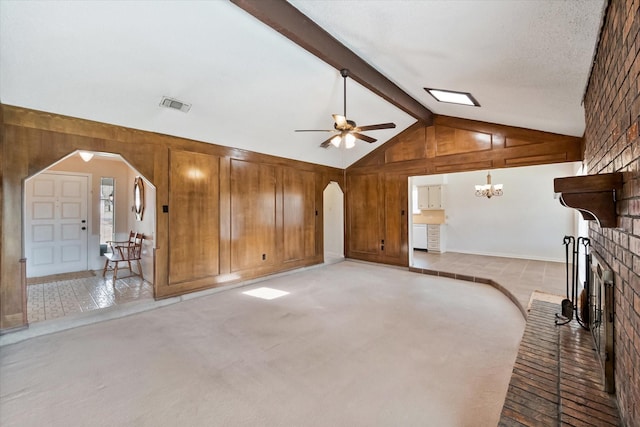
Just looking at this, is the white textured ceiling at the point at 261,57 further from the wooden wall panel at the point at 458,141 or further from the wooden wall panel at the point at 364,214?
the wooden wall panel at the point at 364,214

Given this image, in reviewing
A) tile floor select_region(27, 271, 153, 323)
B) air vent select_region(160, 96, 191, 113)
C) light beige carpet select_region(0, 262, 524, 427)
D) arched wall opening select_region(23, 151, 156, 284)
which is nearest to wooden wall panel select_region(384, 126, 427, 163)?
light beige carpet select_region(0, 262, 524, 427)

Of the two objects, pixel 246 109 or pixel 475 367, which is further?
pixel 246 109

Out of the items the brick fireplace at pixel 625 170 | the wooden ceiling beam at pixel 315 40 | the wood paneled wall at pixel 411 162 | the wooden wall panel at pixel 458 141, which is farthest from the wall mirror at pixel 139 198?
the brick fireplace at pixel 625 170

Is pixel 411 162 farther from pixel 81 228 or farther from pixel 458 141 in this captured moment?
pixel 81 228

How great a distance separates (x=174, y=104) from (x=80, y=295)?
3.16m

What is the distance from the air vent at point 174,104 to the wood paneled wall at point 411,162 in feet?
14.2

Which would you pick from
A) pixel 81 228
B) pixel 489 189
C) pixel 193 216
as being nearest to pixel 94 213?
pixel 81 228

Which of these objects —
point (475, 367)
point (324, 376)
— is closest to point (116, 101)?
point (324, 376)

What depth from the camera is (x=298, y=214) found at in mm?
6348

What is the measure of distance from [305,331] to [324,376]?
876 millimetres

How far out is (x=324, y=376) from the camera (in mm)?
2322

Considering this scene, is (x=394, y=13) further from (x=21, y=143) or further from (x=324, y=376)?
(x=21, y=143)

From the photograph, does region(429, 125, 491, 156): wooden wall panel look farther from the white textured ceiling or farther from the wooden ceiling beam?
the wooden ceiling beam

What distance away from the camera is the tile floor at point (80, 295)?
11.6 feet
